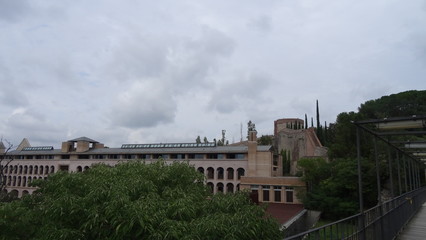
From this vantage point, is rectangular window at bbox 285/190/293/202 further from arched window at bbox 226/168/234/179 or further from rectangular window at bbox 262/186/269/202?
arched window at bbox 226/168/234/179

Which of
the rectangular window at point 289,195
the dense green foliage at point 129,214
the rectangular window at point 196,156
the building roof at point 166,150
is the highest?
the building roof at point 166,150

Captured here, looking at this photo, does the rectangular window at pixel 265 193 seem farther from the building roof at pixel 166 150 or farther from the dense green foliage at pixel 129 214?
the dense green foliage at pixel 129 214

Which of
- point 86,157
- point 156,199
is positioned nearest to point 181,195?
point 156,199

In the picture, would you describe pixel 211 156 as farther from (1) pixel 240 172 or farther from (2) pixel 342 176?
(2) pixel 342 176

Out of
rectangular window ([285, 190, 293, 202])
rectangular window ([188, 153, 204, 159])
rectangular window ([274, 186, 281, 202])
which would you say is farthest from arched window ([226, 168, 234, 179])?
rectangular window ([285, 190, 293, 202])

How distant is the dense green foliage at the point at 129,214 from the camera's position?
7.79 meters

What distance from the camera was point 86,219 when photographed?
8969 millimetres

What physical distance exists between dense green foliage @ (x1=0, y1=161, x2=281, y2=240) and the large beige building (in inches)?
678

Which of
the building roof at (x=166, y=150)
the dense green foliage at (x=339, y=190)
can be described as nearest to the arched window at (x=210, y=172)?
the building roof at (x=166, y=150)

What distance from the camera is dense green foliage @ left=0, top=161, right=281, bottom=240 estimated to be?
779cm

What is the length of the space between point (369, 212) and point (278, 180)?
30024 mm

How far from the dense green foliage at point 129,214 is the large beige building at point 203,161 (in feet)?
56.5

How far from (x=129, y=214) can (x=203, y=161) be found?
34.7m

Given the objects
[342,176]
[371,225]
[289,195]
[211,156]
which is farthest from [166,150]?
[371,225]
